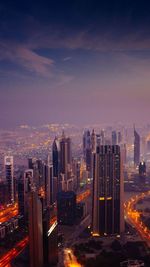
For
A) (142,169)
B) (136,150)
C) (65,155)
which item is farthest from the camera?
(136,150)

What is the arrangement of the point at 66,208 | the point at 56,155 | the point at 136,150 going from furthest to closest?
the point at 136,150 < the point at 56,155 < the point at 66,208

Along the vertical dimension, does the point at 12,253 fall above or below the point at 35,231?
below

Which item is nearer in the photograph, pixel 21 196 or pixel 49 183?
pixel 21 196

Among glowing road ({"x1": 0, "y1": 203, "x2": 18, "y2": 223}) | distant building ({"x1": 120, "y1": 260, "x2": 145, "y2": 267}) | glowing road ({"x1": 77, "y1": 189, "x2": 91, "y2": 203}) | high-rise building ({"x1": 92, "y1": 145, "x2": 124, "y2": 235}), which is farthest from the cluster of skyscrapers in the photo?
distant building ({"x1": 120, "y1": 260, "x2": 145, "y2": 267})

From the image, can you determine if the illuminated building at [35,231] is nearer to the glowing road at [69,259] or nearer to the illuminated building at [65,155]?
the glowing road at [69,259]

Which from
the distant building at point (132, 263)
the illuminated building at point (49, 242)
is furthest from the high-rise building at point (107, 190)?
the illuminated building at point (49, 242)

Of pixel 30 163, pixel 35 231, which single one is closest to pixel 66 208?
pixel 30 163

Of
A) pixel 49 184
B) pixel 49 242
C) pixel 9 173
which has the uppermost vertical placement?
pixel 9 173

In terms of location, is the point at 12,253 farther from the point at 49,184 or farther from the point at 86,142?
the point at 86,142
